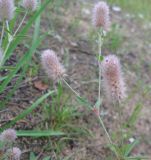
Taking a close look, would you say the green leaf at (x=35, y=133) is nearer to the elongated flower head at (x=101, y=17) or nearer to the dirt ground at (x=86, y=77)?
the dirt ground at (x=86, y=77)

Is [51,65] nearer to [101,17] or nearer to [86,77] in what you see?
[101,17]

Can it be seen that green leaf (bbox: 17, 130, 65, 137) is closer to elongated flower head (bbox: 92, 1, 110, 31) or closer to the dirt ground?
the dirt ground

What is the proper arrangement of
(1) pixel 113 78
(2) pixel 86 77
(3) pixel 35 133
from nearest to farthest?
(1) pixel 113 78 → (3) pixel 35 133 → (2) pixel 86 77

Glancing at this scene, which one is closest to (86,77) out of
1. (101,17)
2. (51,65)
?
(101,17)

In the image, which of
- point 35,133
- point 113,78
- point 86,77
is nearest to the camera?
point 113,78

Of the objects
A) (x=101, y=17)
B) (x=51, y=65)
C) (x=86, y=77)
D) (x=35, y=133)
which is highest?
(x=101, y=17)

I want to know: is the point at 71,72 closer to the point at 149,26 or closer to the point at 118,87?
the point at 118,87

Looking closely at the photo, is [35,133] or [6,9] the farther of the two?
[35,133]
